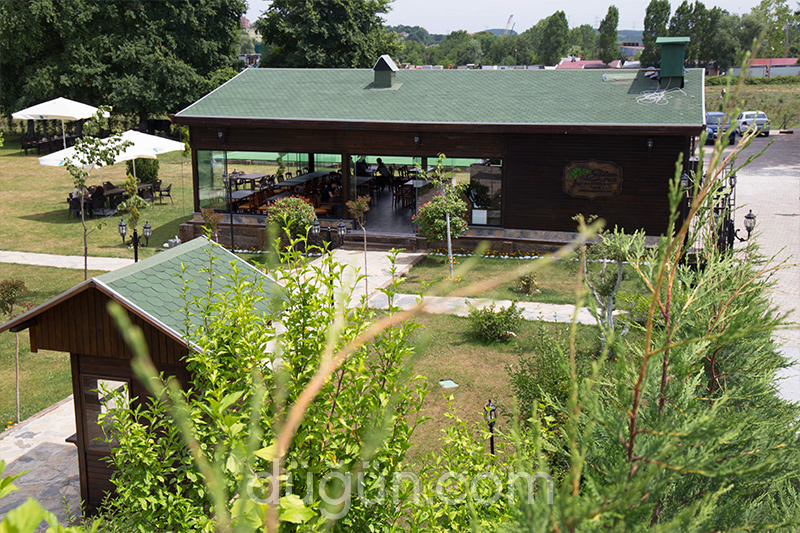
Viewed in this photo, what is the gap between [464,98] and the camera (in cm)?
2025

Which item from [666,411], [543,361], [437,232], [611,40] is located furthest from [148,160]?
[611,40]

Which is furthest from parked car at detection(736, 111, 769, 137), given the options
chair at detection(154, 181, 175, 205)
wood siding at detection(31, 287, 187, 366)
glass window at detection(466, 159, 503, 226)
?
chair at detection(154, 181, 175, 205)

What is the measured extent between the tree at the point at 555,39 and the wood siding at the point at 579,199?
397 feet

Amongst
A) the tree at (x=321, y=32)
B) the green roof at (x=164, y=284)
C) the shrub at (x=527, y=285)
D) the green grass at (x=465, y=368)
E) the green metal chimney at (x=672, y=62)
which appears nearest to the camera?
the green roof at (x=164, y=284)

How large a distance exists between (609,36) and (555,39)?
1061 inches

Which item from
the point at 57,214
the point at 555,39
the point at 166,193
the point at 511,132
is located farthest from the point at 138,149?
the point at 555,39

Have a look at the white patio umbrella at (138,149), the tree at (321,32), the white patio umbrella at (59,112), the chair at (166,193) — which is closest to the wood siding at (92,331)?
the white patio umbrella at (138,149)

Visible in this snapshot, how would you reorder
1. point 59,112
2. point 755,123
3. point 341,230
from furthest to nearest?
1. point 59,112
2. point 341,230
3. point 755,123

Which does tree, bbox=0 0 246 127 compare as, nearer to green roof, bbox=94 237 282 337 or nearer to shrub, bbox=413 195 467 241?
shrub, bbox=413 195 467 241

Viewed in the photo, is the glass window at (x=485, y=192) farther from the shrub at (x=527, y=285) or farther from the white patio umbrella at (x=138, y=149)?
the white patio umbrella at (x=138, y=149)

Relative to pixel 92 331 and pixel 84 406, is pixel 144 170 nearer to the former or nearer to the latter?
pixel 84 406

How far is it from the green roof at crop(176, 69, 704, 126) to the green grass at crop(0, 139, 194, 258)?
439cm

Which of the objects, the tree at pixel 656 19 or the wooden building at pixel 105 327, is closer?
the wooden building at pixel 105 327

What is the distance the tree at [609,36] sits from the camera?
107106 millimetres
